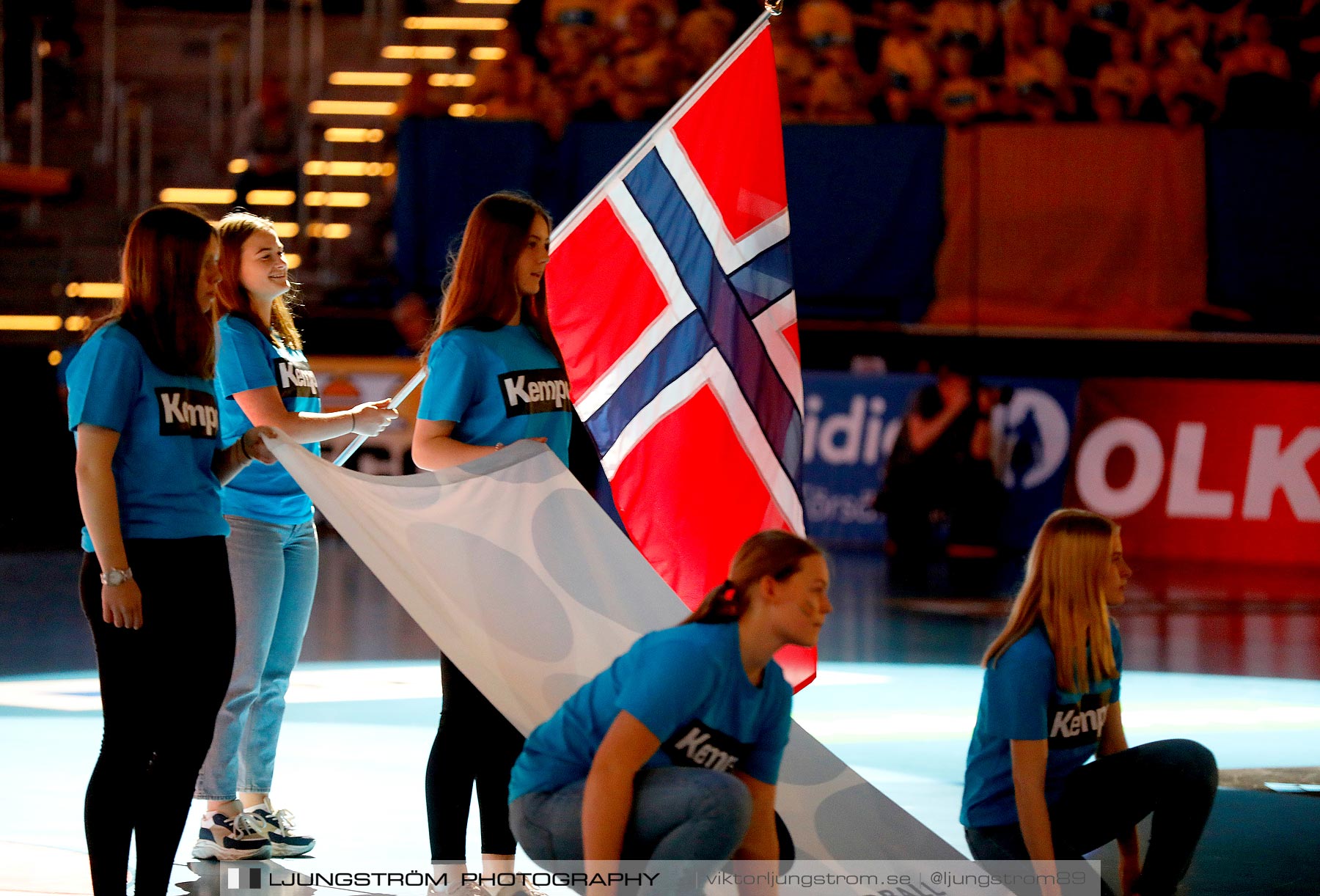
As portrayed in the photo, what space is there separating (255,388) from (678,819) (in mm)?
1735

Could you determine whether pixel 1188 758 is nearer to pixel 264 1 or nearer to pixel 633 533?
pixel 633 533

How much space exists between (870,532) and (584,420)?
25.8ft

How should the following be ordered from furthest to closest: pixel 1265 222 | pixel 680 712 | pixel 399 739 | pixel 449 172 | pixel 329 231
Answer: pixel 329 231, pixel 449 172, pixel 1265 222, pixel 399 739, pixel 680 712

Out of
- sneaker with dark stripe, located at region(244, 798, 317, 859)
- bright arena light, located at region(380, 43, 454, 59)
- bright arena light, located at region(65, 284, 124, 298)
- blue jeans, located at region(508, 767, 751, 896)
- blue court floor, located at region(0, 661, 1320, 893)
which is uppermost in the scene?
bright arena light, located at region(380, 43, 454, 59)

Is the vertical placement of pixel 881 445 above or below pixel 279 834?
above

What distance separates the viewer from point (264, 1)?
1662cm

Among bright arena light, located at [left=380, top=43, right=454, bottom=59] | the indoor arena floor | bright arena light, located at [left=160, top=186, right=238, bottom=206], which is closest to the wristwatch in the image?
the indoor arena floor

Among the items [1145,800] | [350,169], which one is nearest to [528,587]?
[1145,800]

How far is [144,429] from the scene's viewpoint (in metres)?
3.52

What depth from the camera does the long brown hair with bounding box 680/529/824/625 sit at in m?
3.06

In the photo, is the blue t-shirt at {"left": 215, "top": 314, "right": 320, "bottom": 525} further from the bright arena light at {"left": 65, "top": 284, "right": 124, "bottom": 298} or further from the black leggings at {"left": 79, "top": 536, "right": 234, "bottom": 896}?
the bright arena light at {"left": 65, "top": 284, "right": 124, "bottom": 298}

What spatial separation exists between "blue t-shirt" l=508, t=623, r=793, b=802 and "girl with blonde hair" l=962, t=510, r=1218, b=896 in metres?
0.60

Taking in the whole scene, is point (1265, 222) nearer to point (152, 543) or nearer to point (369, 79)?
point (369, 79)

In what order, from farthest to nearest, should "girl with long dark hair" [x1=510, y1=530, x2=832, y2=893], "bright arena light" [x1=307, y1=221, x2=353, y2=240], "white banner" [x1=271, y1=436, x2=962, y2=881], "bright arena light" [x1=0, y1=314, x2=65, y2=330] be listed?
"bright arena light" [x1=307, y1=221, x2=353, y2=240]
"bright arena light" [x1=0, y1=314, x2=65, y2=330]
"white banner" [x1=271, y1=436, x2=962, y2=881]
"girl with long dark hair" [x1=510, y1=530, x2=832, y2=893]
